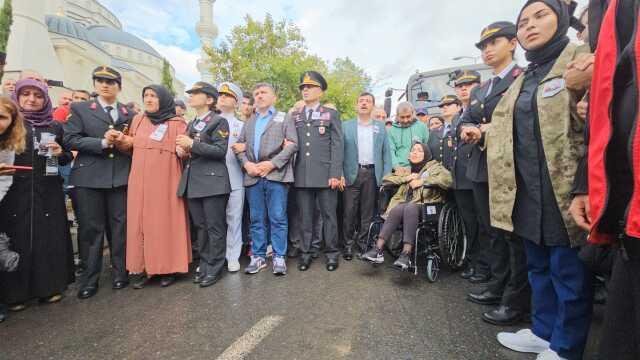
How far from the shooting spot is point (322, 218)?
3881 millimetres

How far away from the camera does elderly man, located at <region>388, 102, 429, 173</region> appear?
175 inches

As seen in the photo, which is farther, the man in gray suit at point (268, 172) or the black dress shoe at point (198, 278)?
the man in gray suit at point (268, 172)

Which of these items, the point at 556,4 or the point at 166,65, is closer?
the point at 556,4

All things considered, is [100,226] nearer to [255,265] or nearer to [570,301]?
[255,265]

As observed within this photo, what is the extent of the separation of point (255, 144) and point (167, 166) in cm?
95

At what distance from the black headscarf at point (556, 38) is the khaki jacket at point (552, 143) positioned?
7 centimetres

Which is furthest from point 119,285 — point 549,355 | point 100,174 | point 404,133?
point 404,133

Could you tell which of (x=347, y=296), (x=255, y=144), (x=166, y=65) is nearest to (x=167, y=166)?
Result: (x=255, y=144)

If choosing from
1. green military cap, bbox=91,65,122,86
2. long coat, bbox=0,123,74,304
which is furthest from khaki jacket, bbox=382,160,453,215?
long coat, bbox=0,123,74,304

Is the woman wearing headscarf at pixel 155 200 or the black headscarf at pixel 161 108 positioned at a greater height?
the black headscarf at pixel 161 108

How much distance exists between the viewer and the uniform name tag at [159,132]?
10.5ft

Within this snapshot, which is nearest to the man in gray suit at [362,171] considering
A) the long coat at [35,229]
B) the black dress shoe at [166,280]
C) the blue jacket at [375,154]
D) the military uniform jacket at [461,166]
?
the blue jacket at [375,154]

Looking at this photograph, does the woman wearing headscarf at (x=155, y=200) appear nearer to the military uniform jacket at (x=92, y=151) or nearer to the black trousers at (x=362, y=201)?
the military uniform jacket at (x=92, y=151)

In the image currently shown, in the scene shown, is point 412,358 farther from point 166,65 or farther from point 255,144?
point 166,65
